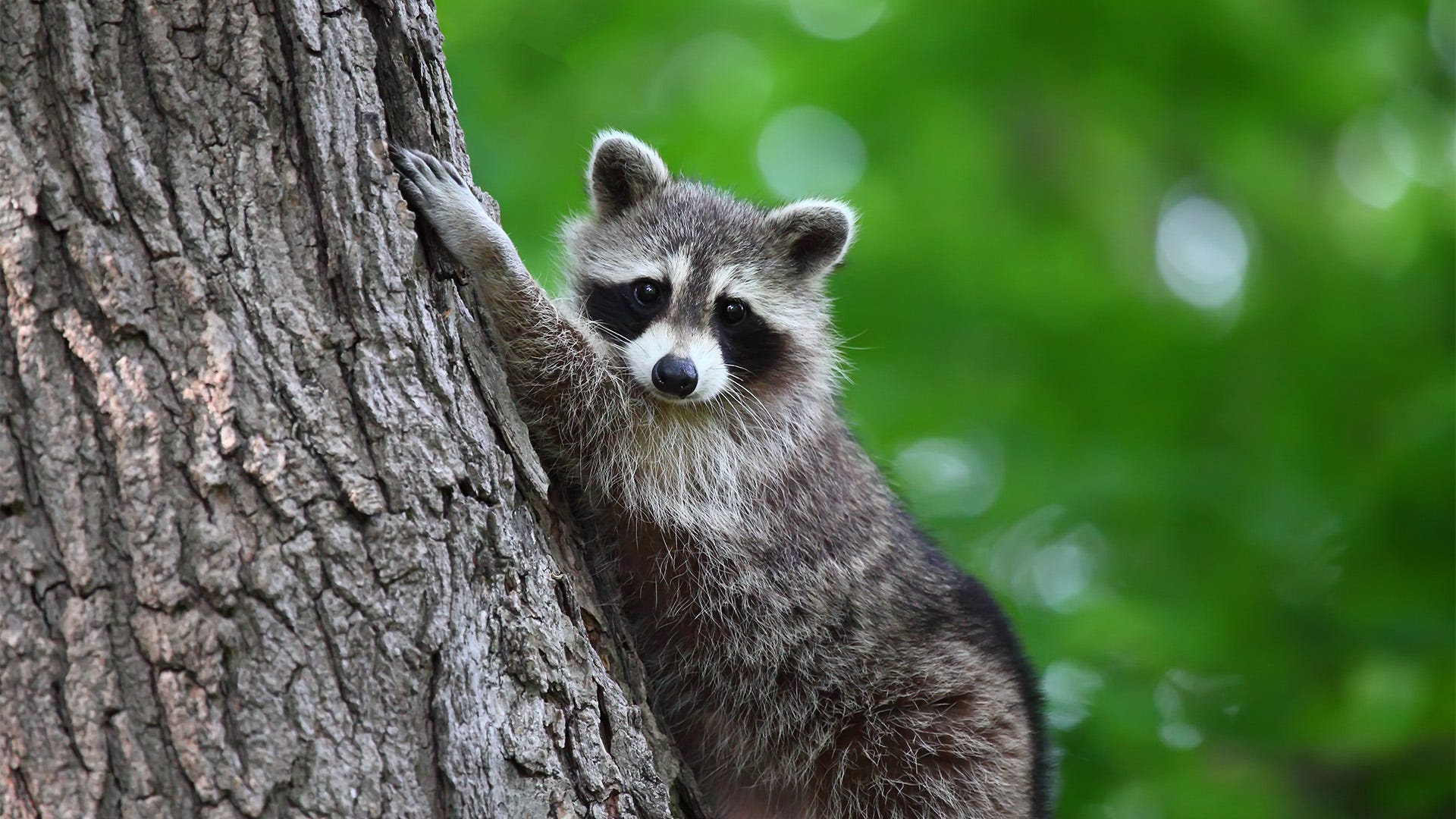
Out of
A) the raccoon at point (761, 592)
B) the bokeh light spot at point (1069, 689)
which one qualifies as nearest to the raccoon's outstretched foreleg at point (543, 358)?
the raccoon at point (761, 592)

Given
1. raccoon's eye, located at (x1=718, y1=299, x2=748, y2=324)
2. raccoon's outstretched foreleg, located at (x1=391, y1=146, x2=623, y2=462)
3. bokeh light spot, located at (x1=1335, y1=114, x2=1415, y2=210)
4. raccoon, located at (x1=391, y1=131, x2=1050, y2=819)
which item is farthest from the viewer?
bokeh light spot, located at (x1=1335, y1=114, x2=1415, y2=210)

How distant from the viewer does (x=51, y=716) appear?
2.27m

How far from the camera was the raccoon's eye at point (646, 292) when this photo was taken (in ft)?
15.5

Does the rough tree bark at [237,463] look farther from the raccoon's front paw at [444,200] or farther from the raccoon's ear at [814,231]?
the raccoon's ear at [814,231]

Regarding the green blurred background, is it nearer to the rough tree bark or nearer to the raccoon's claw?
the raccoon's claw

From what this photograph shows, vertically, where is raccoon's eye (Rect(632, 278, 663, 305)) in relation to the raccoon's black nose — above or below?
above

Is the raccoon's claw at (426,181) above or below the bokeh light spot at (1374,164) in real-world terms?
below

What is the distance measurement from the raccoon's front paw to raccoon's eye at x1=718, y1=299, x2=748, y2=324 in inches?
57.8

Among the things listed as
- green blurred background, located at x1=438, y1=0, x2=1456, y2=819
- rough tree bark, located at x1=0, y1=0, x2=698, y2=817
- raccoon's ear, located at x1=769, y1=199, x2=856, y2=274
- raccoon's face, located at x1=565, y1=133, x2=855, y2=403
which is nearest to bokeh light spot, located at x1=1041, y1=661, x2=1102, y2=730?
green blurred background, located at x1=438, y1=0, x2=1456, y2=819

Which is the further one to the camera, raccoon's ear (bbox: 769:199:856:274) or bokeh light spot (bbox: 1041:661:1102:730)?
bokeh light spot (bbox: 1041:661:1102:730)

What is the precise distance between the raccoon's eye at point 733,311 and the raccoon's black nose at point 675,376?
0.63 meters

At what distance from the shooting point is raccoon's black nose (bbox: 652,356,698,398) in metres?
4.20

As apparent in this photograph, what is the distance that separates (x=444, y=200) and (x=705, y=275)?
1831 mm

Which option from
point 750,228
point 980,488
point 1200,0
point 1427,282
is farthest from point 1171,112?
point 750,228
